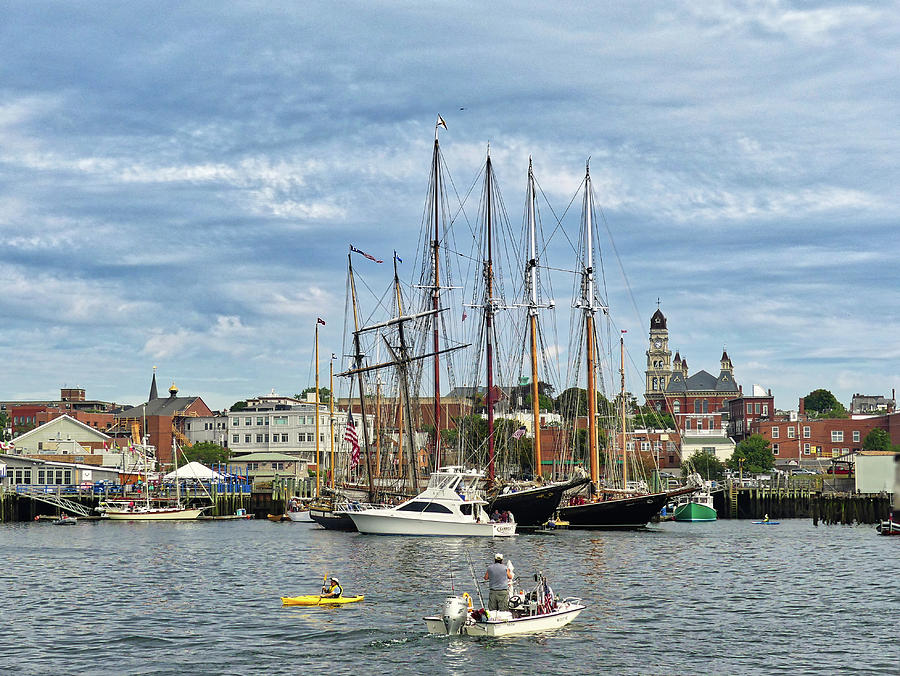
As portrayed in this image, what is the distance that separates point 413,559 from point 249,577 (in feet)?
37.4

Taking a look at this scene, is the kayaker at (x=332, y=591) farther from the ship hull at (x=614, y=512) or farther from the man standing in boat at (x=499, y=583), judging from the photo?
the ship hull at (x=614, y=512)

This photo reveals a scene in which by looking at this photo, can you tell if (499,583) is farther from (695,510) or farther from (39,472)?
(39,472)

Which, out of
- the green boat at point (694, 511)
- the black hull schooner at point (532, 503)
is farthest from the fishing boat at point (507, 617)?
the green boat at point (694, 511)

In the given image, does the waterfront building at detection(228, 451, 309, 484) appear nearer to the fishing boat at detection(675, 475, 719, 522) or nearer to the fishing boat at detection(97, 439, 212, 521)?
the fishing boat at detection(97, 439, 212, 521)

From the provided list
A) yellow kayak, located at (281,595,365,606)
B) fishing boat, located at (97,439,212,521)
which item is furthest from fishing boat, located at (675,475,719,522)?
yellow kayak, located at (281,595,365,606)

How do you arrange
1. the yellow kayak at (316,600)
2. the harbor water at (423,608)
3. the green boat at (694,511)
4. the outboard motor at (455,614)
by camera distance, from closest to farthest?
the harbor water at (423,608) → the outboard motor at (455,614) → the yellow kayak at (316,600) → the green boat at (694,511)

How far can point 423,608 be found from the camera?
4628cm

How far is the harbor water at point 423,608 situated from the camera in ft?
118

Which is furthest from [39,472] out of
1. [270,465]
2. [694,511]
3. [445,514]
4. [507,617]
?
[507,617]

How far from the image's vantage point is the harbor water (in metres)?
35.9

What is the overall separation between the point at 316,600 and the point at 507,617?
13.1 metres

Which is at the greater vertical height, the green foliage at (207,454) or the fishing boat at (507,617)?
the green foliage at (207,454)

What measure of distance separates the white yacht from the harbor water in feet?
4.51

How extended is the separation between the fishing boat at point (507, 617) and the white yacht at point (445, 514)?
43.8 m
